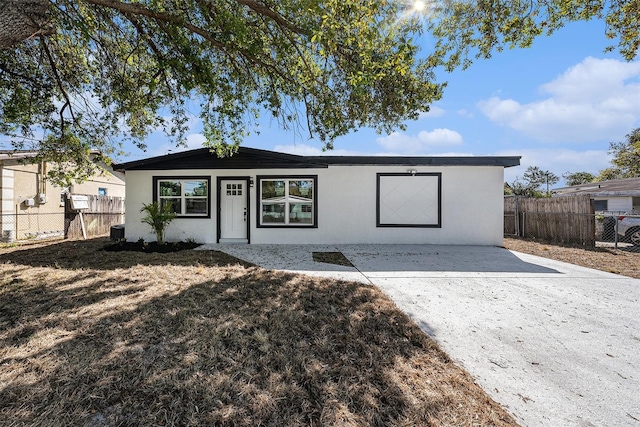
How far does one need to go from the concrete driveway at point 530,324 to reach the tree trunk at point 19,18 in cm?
505

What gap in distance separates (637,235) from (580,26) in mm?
7455

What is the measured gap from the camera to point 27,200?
10.4 metres

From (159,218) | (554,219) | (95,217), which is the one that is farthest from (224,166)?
(554,219)

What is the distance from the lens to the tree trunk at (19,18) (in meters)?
3.28

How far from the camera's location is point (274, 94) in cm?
629

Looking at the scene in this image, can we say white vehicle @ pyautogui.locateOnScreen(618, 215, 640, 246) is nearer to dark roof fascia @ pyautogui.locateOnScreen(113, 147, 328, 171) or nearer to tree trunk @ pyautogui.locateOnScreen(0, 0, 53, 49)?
dark roof fascia @ pyautogui.locateOnScreen(113, 147, 328, 171)

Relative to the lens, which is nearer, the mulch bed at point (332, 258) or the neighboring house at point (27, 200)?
the mulch bed at point (332, 258)

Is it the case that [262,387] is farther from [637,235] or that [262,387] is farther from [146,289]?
[637,235]

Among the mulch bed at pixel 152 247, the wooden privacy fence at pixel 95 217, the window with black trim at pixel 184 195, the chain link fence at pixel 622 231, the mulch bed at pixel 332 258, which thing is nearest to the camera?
the mulch bed at pixel 332 258

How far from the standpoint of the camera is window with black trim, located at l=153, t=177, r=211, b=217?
9055 millimetres

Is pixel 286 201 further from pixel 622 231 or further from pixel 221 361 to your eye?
pixel 622 231

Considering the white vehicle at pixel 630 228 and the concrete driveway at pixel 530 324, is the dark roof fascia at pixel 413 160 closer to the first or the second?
the concrete driveway at pixel 530 324

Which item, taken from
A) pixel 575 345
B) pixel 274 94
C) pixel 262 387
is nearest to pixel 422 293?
pixel 575 345

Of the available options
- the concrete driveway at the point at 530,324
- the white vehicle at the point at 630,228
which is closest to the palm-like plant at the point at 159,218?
the concrete driveway at the point at 530,324
